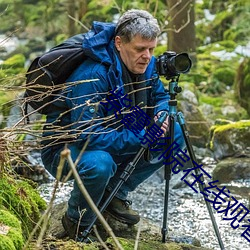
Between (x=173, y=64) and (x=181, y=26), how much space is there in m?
6.86

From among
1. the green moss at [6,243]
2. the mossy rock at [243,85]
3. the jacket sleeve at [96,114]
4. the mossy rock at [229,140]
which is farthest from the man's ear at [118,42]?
the mossy rock at [243,85]

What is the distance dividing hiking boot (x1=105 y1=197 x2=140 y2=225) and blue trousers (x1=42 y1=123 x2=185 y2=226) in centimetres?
5

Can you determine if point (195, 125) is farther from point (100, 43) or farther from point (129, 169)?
point (129, 169)

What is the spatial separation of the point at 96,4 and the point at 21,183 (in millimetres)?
10735

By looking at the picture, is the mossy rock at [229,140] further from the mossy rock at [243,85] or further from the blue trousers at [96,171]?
the blue trousers at [96,171]

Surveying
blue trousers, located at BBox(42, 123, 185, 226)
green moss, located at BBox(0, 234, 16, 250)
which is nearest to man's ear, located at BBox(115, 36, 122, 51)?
blue trousers, located at BBox(42, 123, 185, 226)

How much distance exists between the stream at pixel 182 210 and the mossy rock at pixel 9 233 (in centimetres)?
146

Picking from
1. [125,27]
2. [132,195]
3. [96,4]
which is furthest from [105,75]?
[96,4]

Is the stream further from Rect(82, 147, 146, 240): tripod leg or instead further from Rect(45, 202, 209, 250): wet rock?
Rect(82, 147, 146, 240): tripod leg

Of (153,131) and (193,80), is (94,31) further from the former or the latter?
(193,80)

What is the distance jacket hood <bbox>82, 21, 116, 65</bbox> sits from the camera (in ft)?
10.9

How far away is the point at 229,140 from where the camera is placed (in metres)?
6.68

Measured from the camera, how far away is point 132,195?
570 centimetres

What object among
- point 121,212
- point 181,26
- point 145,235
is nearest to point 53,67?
point 121,212
